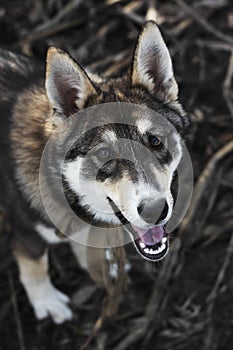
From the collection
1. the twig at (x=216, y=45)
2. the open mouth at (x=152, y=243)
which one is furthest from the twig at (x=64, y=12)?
the open mouth at (x=152, y=243)

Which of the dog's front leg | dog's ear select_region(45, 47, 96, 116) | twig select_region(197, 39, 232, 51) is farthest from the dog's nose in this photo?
twig select_region(197, 39, 232, 51)

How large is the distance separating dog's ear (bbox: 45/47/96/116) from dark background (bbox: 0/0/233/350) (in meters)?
1.47

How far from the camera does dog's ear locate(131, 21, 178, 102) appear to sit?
342 centimetres

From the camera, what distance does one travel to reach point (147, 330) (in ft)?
14.9

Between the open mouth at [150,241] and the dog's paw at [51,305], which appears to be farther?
the dog's paw at [51,305]

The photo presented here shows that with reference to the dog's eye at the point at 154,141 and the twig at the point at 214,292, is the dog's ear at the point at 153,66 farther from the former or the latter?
the twig at the point at 214,292

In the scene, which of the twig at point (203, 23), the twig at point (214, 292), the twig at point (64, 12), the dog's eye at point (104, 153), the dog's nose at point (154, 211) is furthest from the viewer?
the twig at point (64, 12)

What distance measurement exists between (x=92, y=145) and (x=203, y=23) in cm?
272

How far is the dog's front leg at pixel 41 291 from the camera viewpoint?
172 inches

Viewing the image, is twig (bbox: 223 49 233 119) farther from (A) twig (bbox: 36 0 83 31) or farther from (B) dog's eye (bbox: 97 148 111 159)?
(B) dog's eye (bbox: 97 148 111 159)

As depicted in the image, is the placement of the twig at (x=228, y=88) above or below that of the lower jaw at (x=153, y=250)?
above

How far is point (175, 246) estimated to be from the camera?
466cm

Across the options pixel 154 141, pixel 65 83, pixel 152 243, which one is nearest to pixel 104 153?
pixel 154 141

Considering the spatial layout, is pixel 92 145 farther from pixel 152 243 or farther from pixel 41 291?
pixel 41 291
